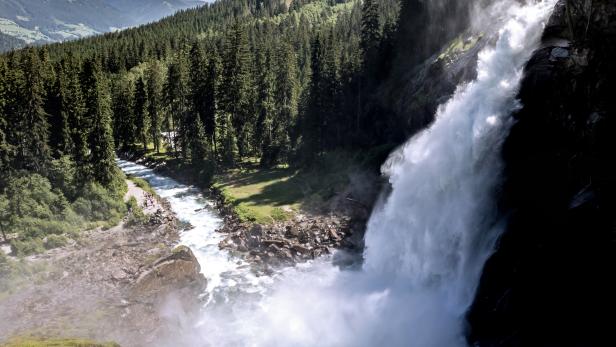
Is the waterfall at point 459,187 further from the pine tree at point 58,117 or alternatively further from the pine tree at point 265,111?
the pine tree at point 58,117

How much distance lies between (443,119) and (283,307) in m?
17.4

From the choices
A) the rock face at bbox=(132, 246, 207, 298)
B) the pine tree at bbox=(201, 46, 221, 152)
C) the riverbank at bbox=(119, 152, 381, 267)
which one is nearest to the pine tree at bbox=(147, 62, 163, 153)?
the pine tree at bbox=(201, 46, 221, 152)

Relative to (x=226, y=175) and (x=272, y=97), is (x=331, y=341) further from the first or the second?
(x=272, y=97)

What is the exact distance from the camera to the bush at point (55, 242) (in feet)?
126

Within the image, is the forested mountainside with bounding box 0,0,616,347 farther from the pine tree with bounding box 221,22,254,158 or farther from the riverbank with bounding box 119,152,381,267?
the riverbank with bounding box 119,152,381,267

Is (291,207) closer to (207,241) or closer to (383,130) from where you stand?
(207,241)

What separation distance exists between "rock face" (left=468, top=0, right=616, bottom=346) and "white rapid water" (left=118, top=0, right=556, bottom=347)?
143 cm

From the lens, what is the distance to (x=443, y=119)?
109 feet

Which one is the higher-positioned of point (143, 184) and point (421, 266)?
point (143, 184)

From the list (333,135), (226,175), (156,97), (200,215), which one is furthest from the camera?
(156,97)

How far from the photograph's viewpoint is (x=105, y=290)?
3125 centimetres

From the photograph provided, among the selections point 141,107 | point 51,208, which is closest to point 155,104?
point 141,107

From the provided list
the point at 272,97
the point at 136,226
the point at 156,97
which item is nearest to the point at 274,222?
the point at 136,226

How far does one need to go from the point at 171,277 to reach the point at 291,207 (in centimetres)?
1696
